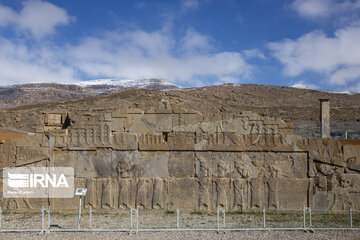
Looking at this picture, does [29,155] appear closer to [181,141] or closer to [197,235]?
[181,141]

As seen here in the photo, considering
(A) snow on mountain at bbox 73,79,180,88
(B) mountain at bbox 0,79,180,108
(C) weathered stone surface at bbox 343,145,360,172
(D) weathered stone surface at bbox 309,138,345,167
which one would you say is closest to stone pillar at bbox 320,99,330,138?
(C) weathered stone surface at bbox 343,145,360,172

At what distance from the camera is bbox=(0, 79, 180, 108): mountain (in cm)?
5600

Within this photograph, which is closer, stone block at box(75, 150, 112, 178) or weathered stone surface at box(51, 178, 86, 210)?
weathered stone surface at box(51, 178, 86, 210)

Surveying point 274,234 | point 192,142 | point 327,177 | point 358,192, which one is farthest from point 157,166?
point 358,192

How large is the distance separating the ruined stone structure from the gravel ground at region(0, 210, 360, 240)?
1.71 feet

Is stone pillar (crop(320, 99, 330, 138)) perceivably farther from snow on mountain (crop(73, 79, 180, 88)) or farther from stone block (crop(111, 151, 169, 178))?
snow on mountain (crop(73, 79, 180, 88))

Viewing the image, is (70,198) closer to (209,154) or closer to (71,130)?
(71,130)

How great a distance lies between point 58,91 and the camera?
6312 cm

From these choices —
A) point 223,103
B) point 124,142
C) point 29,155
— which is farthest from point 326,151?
point 223,103

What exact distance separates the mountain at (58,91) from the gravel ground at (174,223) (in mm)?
45344

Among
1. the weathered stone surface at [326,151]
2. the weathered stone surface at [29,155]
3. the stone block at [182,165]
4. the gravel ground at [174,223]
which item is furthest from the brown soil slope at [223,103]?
the weathered stone surface at [326,151]

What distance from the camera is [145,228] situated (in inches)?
344

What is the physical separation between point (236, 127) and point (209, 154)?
1.99m

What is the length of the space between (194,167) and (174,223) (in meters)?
2.19
